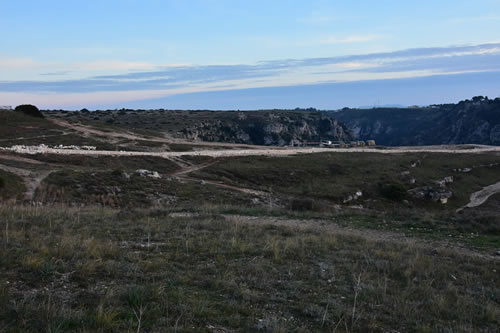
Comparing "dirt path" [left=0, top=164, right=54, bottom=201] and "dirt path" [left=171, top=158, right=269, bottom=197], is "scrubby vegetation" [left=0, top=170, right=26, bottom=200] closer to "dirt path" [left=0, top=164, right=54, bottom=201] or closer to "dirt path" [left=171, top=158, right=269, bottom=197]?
"dirt path" [left=0, top=164, right=54, bottom=201]

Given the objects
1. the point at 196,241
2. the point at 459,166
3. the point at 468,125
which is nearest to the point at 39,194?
the point at 196,241

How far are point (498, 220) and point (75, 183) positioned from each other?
2318 cm

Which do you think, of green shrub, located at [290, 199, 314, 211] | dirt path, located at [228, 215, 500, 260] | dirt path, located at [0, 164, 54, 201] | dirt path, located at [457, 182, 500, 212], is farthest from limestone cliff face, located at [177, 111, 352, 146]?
dirt path, located at [228, 215, 500, 260]

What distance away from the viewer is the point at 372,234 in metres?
14.7

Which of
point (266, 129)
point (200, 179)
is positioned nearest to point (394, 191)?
point (200, 179)

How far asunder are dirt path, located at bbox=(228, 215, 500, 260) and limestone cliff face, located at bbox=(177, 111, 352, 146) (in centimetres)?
7238

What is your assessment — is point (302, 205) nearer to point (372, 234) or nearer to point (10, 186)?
point (372, 234)

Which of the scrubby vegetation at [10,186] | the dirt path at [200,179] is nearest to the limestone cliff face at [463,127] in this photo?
the dirt path at [200,179]

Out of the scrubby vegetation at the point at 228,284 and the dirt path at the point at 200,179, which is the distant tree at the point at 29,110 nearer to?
the dirt path at the point at 200,179

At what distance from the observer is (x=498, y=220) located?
56.0ft

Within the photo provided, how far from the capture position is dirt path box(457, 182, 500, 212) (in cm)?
4370

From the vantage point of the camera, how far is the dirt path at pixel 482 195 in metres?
43.7

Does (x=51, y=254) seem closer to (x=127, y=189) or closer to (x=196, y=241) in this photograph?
(x=196, y=241)

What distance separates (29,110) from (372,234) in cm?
6657
